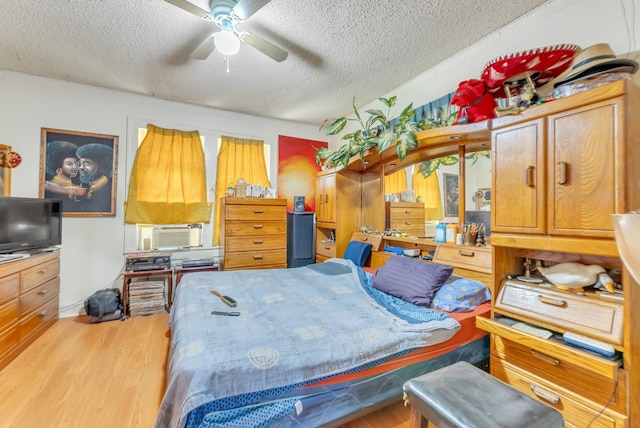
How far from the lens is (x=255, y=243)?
350cm

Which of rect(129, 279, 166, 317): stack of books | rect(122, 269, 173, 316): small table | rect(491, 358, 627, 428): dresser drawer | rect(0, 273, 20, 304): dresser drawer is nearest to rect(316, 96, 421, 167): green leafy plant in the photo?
rect(491, 358, 627, 428): dresser drawer

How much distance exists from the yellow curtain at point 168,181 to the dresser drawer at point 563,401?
357 cm

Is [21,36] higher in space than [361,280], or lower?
higher

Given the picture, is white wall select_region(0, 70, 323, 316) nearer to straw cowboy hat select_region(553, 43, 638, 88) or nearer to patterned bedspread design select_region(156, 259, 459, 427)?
patterned bedspread design select_region(156, 259, 459, 427)

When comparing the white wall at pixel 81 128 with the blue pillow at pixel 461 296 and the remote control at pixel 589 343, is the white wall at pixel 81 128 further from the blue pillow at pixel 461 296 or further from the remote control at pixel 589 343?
the remote control at pixel 589 343

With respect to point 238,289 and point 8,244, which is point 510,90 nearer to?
point 238,289

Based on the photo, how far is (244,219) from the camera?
135 inches

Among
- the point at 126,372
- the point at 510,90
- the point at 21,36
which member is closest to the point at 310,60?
the point at 510,90

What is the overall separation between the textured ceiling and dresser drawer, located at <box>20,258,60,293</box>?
203 cm

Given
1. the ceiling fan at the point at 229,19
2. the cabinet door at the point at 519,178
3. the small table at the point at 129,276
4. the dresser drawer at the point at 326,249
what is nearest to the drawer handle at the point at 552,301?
the cabinet door at the point at 519,178

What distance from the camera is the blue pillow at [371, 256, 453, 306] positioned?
6.17 ft

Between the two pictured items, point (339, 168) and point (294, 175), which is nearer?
point (339, 168)

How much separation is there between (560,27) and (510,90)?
676 mm

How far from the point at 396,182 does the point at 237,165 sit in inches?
89.3
